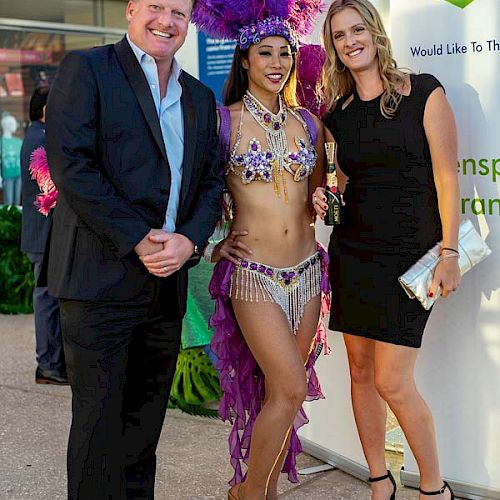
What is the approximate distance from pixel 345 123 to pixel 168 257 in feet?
3.30

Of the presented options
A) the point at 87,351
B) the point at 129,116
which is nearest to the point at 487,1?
the point at 129,116

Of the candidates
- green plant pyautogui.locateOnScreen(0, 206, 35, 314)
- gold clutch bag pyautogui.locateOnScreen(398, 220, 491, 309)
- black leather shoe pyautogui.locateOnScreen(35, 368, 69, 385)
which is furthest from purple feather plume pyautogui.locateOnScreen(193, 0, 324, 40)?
green plant pyautogui.locateOnScreen(0, 206, 35, 314)

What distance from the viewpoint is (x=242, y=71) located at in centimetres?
376

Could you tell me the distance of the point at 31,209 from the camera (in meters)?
6.21

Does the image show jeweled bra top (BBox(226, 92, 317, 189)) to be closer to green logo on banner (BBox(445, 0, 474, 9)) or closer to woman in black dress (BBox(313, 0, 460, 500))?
woman in black dress (BBox(313, 0, 460, 500))

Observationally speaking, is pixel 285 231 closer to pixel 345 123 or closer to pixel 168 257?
pixel 345 123

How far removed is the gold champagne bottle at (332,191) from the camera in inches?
139

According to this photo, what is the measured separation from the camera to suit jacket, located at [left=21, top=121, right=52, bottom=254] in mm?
6172

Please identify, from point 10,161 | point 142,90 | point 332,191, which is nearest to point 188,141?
point 142,90

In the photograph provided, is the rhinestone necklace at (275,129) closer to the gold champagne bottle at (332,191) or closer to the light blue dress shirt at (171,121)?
the gold champagne bottle at (332,191)

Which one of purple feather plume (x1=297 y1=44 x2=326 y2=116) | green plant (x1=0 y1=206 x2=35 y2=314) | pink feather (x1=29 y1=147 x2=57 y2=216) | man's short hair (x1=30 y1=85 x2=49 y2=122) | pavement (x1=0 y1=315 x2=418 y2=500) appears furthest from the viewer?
green plant (x1=0 y1=206 x2=35 y2=314)

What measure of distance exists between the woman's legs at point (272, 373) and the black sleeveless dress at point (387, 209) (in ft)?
0.97

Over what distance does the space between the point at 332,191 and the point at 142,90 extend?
0.88 m

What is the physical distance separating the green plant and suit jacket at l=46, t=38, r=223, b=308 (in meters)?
5.61
